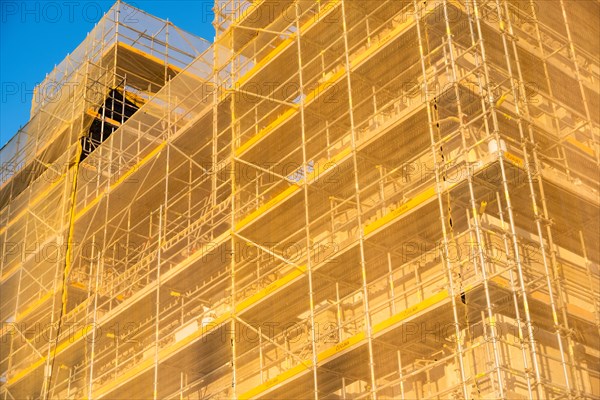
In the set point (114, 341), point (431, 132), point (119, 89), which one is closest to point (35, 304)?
Answer: point (114, 341)

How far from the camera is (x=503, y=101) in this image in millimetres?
15953

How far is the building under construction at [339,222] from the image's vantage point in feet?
47.5

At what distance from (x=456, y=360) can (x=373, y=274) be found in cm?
237

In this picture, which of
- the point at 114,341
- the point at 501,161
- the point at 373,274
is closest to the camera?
the point at 501,161

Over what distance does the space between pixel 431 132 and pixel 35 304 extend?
12036 mm

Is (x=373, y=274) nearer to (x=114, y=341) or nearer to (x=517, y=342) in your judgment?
(x=517, y=342)

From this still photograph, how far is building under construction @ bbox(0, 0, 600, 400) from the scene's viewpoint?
1448cm

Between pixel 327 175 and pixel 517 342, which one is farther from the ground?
pixel 327 175

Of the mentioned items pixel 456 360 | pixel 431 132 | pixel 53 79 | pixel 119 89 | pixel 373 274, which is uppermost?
pixel 53 79

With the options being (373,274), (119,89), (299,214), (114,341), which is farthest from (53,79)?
(373,274)

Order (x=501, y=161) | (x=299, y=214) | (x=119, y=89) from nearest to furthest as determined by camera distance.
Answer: (x=501, y=161) < (x=299, y=214) < (x=119, y=89)

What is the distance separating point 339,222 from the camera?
17469 millimetres

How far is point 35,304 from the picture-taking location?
77.2ft

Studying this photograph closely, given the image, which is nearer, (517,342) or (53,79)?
(517,342)
